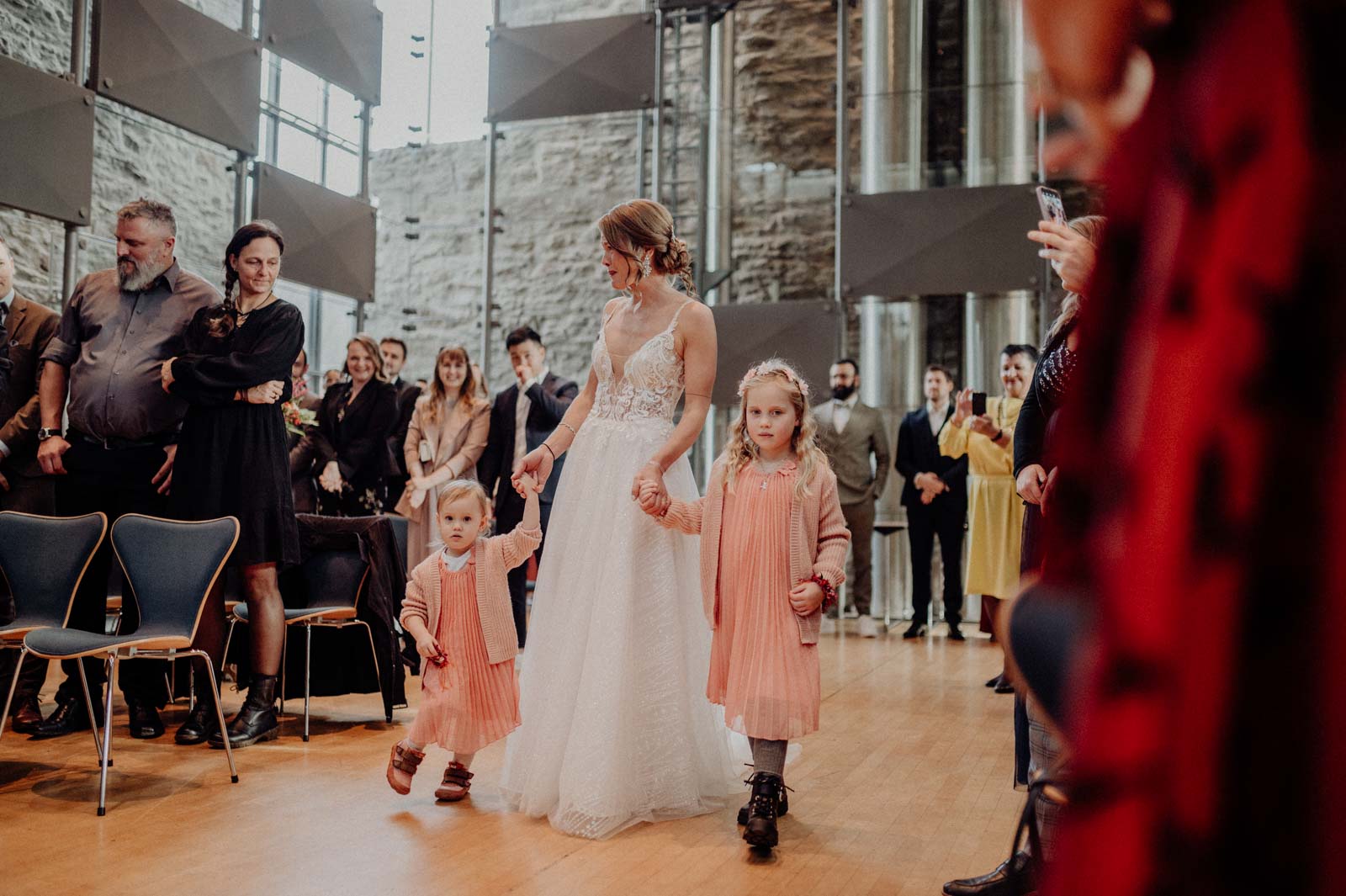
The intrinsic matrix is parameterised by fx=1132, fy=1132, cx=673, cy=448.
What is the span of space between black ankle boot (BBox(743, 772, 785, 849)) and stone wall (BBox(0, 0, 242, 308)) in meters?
5.65

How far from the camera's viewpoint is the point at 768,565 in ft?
9.48

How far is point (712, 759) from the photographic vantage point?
10.3 ft

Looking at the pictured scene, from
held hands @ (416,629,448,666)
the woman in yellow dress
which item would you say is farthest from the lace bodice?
the woman in yellow dress

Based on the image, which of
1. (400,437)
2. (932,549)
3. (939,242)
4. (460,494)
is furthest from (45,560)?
(939,242)

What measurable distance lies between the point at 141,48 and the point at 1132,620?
25.6 ft

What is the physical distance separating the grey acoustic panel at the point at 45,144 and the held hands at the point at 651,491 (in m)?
4.99

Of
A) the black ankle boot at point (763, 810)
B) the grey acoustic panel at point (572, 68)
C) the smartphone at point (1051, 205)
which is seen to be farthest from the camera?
the grey acoustic panel at point (572, 68)

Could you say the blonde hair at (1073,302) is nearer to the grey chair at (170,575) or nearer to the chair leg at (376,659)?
the grey chair at (170,575)

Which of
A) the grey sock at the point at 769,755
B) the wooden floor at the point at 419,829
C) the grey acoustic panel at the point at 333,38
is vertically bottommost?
the wooden floor at the point at 419,829

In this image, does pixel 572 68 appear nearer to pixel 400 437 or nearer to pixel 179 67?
pixel 179 67

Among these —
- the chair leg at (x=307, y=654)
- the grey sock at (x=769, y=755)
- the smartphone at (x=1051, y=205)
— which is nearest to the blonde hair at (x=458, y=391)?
the chair leg at (x=307, y=654)

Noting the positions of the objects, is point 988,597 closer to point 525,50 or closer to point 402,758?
point 402,758

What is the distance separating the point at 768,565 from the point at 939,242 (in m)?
6.34

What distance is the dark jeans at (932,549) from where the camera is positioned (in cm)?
762
